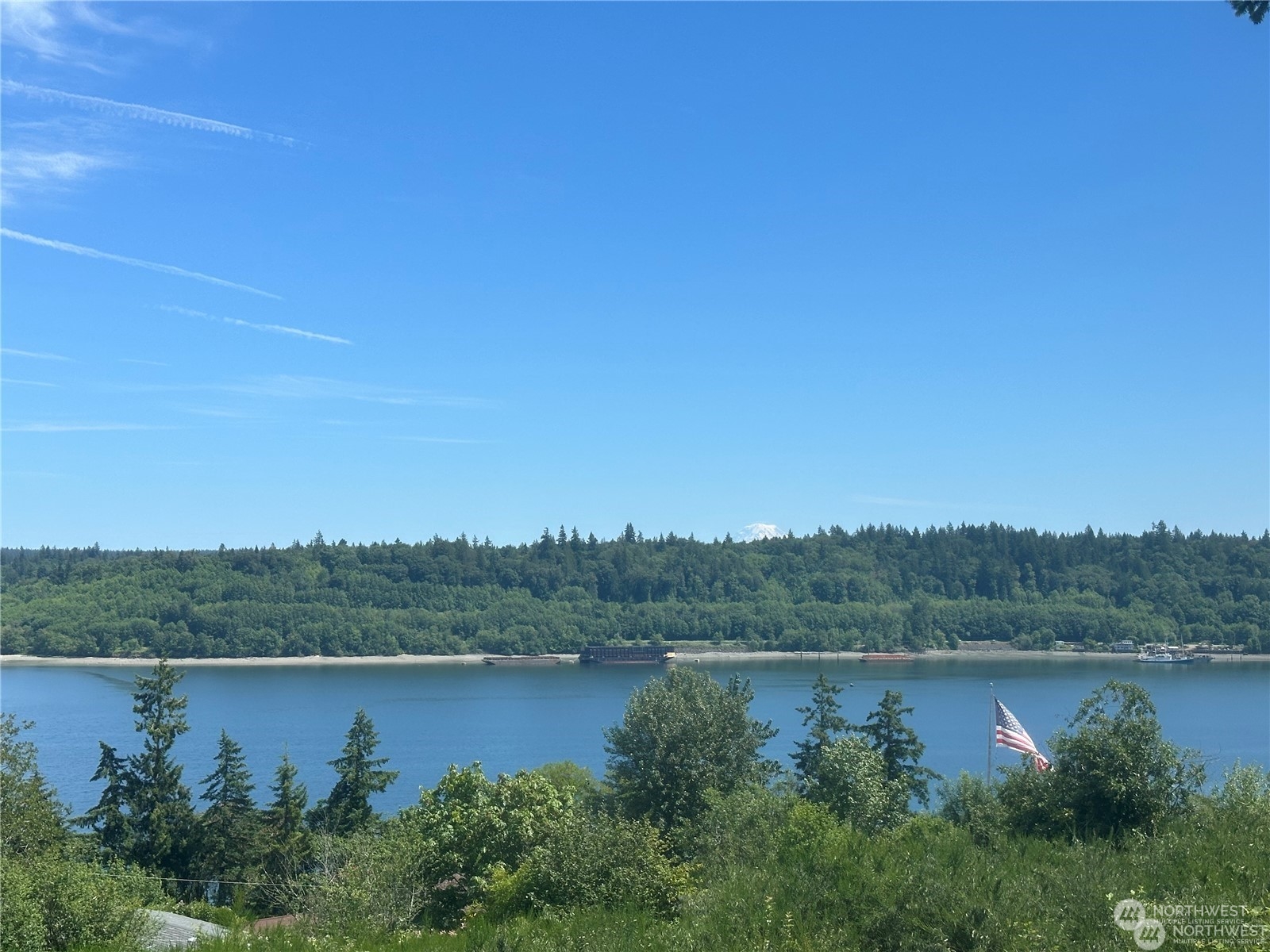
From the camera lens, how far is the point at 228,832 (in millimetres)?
26359

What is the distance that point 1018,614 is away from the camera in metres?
129

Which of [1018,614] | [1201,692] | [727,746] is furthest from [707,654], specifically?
[727,746]

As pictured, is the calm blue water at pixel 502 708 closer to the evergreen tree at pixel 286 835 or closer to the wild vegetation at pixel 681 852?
the evergreen tree at pixel 286 835

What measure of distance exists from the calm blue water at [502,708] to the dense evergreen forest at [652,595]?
1052 cm

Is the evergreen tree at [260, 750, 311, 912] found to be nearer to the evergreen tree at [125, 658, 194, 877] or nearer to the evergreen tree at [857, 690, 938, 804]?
the evergreen tree at [125, 658, 194, 877]

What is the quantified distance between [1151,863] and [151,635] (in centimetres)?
11409

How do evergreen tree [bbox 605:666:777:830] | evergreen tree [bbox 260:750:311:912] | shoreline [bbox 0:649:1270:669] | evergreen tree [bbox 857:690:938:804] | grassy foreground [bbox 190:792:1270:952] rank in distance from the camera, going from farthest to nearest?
shoreline [bbox 0:649:1270:669] → evergreen tree [bbox 857:690:938:804] → evergreen tree [bbox 260:750:311:912] → evergreen tree [bbox 605:666:777:830] → grassy foreground [bbox 190:792:1270:952]

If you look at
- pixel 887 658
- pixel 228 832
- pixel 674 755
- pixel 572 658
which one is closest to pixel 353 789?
pixel 228 832

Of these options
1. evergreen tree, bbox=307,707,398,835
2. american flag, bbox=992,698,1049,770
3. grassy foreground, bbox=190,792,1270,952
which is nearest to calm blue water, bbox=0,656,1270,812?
evergreen tree, bbox=307,707,398,835

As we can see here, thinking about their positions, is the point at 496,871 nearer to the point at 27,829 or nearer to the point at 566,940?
the point at 566,940

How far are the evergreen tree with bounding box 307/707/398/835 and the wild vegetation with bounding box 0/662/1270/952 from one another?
0.10 metres

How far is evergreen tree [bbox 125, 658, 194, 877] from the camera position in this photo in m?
26.2

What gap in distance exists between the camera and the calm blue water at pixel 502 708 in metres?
48.0

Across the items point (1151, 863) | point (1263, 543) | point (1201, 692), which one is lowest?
point (1201, 692)
